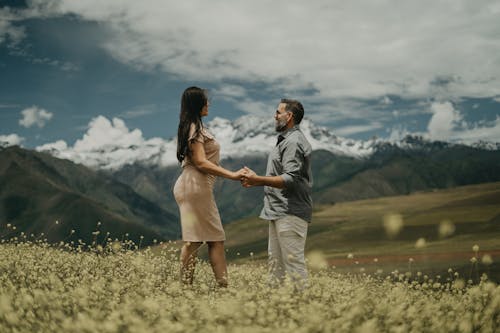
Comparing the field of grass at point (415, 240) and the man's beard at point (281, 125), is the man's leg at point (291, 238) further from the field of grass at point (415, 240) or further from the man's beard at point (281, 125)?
the man's beard at point (281, 125)

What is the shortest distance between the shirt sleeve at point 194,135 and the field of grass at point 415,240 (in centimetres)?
239

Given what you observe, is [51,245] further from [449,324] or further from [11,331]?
[449,324]

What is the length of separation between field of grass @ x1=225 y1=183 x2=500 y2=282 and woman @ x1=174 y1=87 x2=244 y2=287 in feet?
3.73

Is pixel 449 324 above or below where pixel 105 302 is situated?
below

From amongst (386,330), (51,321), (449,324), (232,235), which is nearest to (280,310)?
(386,330)

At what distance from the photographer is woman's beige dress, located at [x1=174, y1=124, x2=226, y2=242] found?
322 inches

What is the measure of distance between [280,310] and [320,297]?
3.88 feet

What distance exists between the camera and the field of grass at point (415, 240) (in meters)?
18.9

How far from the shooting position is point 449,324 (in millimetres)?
5074

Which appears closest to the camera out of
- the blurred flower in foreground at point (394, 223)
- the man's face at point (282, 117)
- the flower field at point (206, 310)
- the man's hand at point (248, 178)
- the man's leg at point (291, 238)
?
the flower field at point (206, 310)

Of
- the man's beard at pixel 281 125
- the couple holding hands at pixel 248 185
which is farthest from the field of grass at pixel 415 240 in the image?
the man's beard at pixel 281 125

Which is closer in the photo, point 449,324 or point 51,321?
point 51,321

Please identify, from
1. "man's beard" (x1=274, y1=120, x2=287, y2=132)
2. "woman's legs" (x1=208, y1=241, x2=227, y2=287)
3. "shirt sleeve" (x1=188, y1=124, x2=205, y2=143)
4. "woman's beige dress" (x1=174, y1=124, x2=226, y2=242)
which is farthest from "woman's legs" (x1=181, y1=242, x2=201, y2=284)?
"man's beard" (x1=274, y1=120, x2=287, y2=132)

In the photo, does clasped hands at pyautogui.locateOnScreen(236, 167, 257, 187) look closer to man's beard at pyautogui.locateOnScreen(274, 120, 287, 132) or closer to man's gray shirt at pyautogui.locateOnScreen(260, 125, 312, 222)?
man's gray shirt at pyautogui.locateOnScreen(260, 125, 312, 222)
